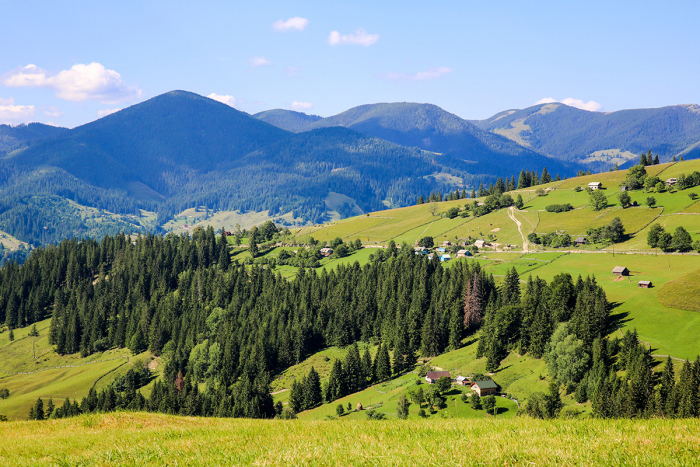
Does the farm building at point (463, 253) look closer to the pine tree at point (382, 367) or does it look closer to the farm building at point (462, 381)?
the pine tree at point (382, 367)

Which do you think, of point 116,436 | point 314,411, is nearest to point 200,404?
point 314,411

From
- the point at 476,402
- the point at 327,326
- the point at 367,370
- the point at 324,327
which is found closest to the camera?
the point at 476,402

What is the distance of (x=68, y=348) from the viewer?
186 m

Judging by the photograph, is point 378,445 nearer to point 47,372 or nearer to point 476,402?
point 476,402

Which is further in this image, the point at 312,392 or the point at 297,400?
the point at 312,392

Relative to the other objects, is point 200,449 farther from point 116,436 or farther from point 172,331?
point 172,331

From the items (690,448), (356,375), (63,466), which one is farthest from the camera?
(356,375)

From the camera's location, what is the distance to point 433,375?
354 feet

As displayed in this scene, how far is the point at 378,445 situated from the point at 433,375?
9442cm

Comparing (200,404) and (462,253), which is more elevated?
(462,253)

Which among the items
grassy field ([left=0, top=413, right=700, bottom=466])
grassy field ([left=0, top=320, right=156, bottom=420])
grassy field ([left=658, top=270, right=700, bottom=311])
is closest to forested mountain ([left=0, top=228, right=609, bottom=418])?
grassy field ([left=0, top=320, right=156, bottom=420])

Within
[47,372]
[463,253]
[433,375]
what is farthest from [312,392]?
[47,372]

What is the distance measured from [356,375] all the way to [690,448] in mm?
107964

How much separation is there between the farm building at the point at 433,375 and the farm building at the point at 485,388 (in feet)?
35.3
